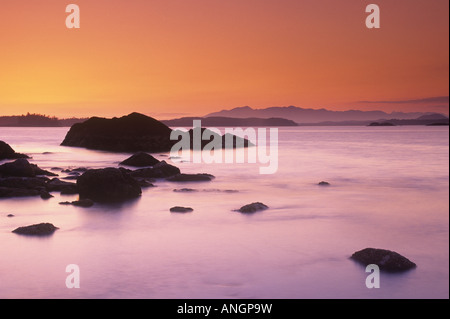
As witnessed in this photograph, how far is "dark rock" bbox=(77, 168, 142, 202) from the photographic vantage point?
64.7ft

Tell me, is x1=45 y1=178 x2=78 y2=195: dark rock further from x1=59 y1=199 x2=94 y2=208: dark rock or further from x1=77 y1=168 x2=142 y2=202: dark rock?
x1=59 y1=199 x2=94 y2=208: dark rock

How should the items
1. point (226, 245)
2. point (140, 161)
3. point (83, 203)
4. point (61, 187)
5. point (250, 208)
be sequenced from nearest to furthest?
point (226, 245) < point (83, 203) < point (250, 208) < point (61, 187) < point (140, 161)

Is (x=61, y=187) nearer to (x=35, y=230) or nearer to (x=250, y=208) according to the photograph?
(x=35, y=230)

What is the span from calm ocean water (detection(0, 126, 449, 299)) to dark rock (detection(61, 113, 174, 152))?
2999 cm

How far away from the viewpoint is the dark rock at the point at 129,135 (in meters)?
54.1

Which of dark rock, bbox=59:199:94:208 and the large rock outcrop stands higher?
the large rock outcrop

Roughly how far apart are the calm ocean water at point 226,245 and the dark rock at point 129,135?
30.0 m

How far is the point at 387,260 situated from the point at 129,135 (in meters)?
46.6

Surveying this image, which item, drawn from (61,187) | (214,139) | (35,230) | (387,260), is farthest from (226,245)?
(214,139)

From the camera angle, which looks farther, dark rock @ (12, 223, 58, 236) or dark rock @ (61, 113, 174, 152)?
dark rock @ (61, 113, 174, 152)

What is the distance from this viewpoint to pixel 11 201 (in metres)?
19.4

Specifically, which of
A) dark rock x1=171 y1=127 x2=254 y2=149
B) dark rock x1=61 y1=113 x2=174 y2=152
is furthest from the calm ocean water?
dark rock x1=171 y1=127 x2=254 y2=149

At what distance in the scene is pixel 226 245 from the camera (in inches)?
553
